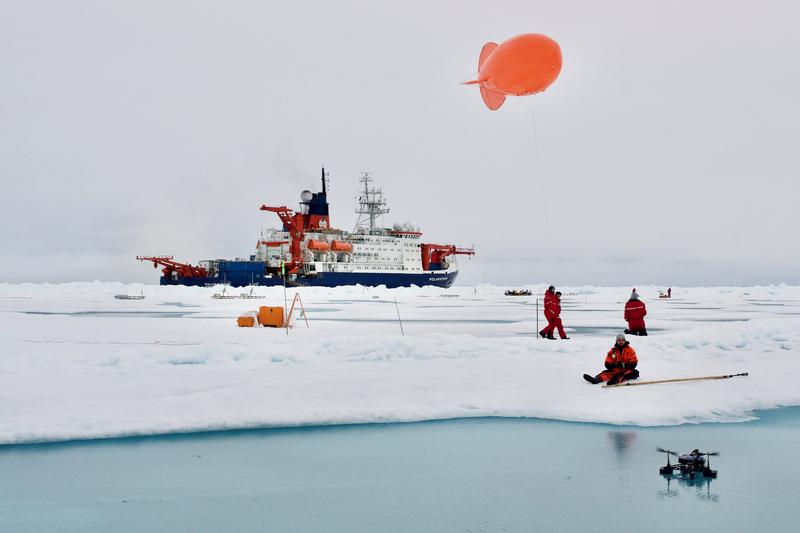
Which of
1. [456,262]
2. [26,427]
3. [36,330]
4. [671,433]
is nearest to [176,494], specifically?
[26,427]

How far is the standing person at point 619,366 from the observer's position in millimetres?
9266

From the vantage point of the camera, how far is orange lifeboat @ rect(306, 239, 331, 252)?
61500 millimetres

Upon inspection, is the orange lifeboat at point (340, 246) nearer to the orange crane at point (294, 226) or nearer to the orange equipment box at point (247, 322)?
the orange crane at point (294, 226)

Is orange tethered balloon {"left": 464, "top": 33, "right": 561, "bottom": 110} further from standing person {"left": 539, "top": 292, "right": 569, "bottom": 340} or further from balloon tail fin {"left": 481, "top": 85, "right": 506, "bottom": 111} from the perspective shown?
standing person {"left": 539, "top": 292, "right": 569, "bottom": 340}

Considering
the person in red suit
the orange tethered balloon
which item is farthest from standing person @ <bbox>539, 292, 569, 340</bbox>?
the orange tethered balloon

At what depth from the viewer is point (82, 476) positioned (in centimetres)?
534

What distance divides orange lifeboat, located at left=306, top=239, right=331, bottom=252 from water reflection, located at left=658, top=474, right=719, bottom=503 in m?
57.5

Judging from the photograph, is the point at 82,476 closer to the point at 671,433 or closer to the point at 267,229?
the point at 671,433

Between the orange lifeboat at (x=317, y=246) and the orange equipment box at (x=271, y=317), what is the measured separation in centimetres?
4341

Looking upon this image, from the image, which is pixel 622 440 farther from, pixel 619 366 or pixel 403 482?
pixel 619 366

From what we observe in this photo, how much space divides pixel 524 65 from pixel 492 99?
70.0 inches

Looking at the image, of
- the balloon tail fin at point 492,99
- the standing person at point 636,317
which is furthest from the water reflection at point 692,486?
the standing person at point 636,317

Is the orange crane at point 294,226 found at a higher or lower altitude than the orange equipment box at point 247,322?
higher

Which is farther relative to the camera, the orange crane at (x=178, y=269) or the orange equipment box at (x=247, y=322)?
the orange crane at (x=178, y=269)
